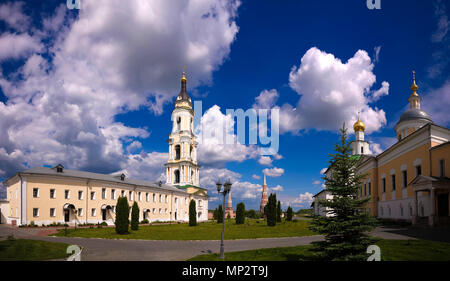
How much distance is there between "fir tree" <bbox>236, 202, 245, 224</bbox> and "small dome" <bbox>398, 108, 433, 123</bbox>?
99.0ft

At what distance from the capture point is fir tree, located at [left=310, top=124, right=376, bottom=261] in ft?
30.8

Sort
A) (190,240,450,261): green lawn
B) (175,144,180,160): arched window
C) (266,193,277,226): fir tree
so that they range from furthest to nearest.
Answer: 1. (175,144,180,160): arched window
2. (266,193,277,226): fir tree
3. (190,240,450,261): green lawn

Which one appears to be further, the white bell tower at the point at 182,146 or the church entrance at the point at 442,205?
the white bell tower at the point at 182,146

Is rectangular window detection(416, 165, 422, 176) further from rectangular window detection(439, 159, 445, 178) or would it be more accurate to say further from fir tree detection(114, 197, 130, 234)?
fir tree detection(114, 197, 130, 234)

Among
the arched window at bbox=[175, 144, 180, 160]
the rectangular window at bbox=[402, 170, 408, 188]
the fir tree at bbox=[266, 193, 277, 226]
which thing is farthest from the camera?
the arched window at bbox=[175, 144, 180, 160]

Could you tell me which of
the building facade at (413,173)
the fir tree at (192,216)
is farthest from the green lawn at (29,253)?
the fir tree at (192,216)

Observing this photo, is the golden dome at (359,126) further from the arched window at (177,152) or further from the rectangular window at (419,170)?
the arched window at (177,152)

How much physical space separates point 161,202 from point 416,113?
48.4 m

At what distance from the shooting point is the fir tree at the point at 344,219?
30.8ft

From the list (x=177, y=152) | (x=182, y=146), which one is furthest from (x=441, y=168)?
(x=177, y=152)

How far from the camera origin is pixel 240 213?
4184 centimetres

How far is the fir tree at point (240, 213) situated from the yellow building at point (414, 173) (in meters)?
18.2

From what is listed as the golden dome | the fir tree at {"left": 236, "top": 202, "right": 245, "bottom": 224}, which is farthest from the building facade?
the fir tree at {"left": 236, "top": 202, "right": 245, "bottom": 224}
